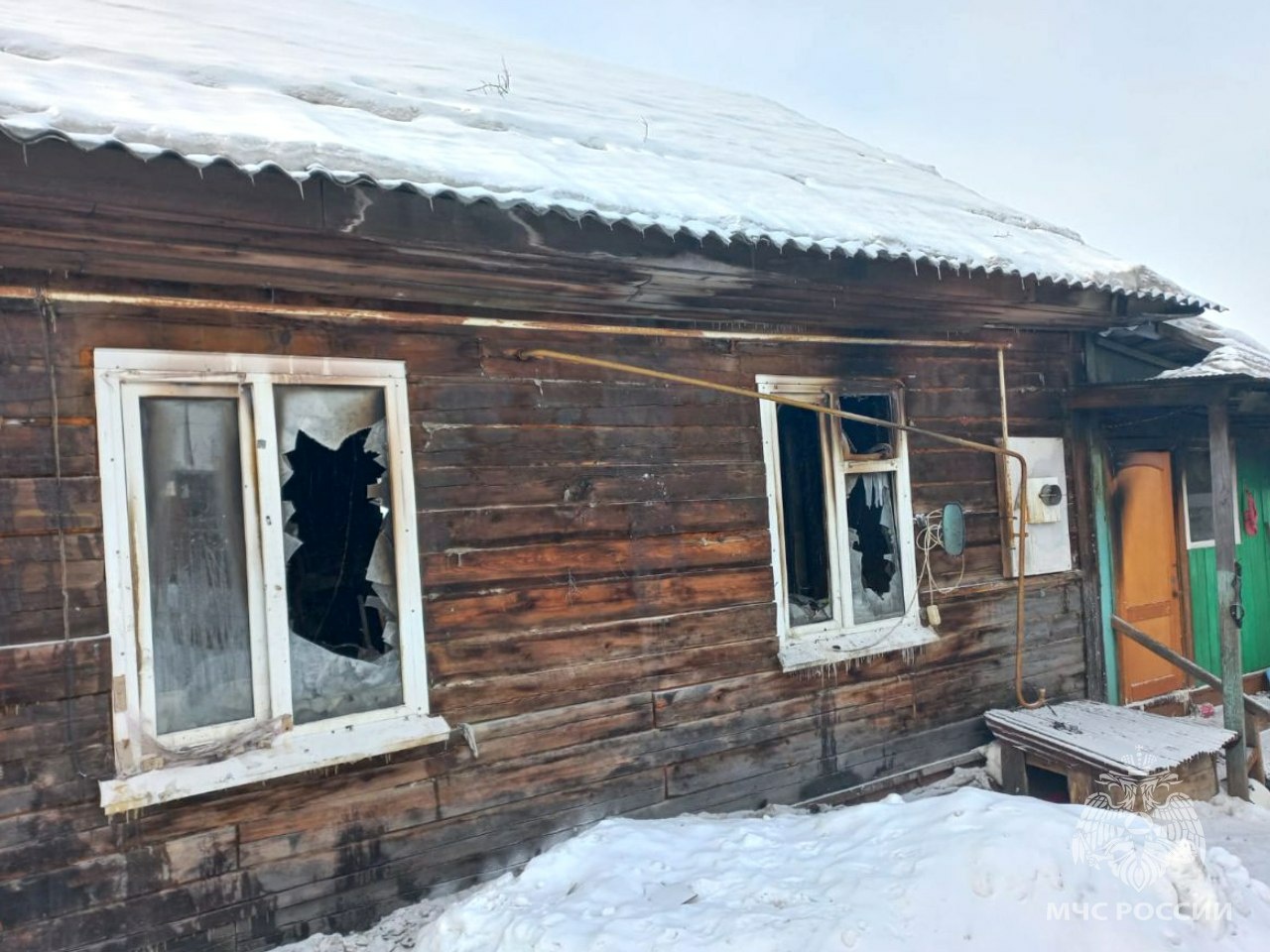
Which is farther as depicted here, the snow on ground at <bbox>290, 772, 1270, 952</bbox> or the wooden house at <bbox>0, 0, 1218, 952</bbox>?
the wooden house at <bbox>0, 0, 1218, 952</bbox>

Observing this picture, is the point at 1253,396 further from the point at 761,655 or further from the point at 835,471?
the point at 761,655

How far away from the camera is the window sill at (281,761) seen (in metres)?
3.02

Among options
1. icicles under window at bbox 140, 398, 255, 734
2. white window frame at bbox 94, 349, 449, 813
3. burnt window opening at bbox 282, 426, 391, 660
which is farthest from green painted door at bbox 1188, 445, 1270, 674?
icicles under window at bbox 140, 398, 255, 734

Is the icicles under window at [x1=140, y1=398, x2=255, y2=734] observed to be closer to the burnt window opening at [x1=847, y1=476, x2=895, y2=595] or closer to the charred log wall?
the charred log wall

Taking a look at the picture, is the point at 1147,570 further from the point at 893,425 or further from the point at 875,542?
the point at 893,425

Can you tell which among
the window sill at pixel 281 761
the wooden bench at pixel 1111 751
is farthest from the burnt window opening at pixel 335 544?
the wooden bench at pixel 1111 751

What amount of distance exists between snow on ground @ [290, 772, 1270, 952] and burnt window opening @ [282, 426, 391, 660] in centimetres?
122

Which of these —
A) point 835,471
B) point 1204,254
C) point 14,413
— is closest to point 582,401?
point 835,471

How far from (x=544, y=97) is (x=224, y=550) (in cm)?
393

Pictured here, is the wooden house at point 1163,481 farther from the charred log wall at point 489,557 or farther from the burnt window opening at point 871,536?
the burnt window opening at point 871,536

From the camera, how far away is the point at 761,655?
461 centimetres

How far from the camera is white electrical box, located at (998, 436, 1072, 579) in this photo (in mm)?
5617

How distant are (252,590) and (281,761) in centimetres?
68

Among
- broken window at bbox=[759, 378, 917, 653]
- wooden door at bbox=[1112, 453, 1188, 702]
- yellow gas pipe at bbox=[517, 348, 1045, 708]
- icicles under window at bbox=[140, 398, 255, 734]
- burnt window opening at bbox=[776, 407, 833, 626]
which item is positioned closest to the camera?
icicles under window at bbox=[140, 398, 255, 734]
